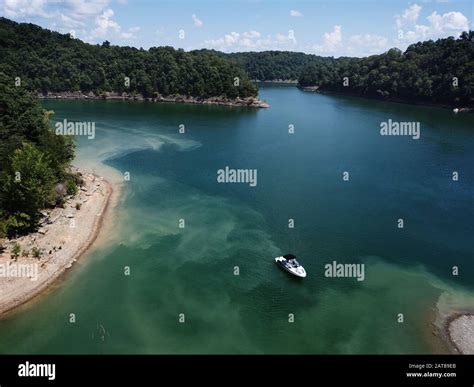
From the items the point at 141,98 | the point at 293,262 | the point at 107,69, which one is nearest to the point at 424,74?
the point at 141,98

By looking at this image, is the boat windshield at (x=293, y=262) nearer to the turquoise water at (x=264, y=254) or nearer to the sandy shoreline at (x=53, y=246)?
the turquoise water at (x=264, y=254)

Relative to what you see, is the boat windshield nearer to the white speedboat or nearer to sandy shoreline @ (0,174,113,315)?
the white speedboat

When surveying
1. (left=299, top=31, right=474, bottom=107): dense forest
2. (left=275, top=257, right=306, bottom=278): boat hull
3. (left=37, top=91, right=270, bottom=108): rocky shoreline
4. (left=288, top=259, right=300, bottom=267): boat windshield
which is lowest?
(left=275, top=257, right=306, bottom=278): boat hull

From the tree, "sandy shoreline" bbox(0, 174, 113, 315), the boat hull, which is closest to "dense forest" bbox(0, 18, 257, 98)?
"sandy shoreline" bbox(0, 174, 113, 315)

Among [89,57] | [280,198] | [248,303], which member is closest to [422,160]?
[280,198]

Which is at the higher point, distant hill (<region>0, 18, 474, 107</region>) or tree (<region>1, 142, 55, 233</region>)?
distant hill (<region>0, 18, 474, 107</region>)
